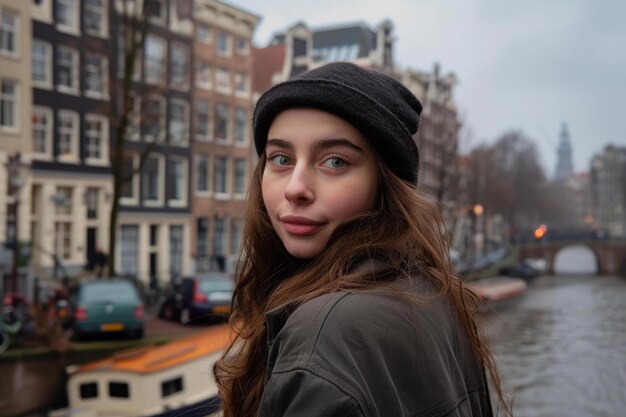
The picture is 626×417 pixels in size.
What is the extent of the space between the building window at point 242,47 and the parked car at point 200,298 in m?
15.3

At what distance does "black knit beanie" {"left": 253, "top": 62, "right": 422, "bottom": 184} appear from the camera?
1.30 metres

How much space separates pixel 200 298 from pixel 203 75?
14.3 meters

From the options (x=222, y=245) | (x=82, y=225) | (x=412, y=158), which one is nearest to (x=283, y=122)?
(x=412, y=158)

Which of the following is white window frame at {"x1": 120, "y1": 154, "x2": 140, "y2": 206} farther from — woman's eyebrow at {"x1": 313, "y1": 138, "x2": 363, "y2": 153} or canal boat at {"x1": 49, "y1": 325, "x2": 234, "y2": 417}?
woman's eyebrow at {"x1": 313, "y1": 138, "x2": 363, "y2": 153}

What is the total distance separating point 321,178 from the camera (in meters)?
1.34

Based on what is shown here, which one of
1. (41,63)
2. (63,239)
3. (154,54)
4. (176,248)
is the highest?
(154,54)

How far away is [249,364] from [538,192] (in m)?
58.1

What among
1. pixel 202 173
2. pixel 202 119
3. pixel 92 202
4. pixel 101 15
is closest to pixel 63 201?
pixel 92 202

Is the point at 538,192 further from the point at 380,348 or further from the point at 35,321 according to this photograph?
the point at 380,348

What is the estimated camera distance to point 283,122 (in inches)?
54.2

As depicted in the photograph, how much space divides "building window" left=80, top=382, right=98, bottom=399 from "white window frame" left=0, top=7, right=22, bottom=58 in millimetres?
13432

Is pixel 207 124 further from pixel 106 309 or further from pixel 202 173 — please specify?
pixel 106 309

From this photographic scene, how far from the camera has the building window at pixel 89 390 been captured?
334 inches

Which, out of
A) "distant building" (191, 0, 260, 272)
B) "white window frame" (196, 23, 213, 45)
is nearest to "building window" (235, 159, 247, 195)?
"distant building" (191, 0, 260, 272)
